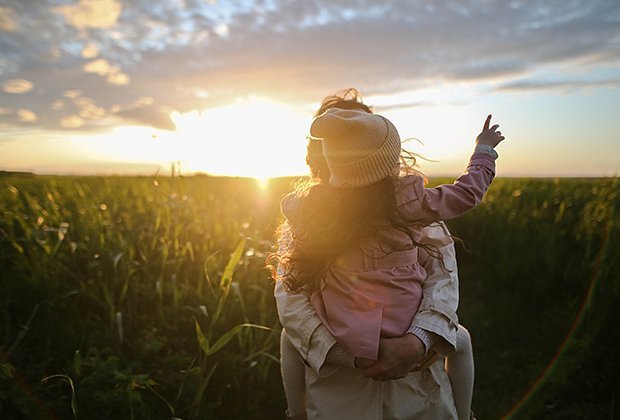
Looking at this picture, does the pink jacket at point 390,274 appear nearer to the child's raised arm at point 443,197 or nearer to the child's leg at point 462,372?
the child's raised arm at point 443,197

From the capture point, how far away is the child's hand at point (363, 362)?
5.46 ft

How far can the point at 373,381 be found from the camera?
1.83m

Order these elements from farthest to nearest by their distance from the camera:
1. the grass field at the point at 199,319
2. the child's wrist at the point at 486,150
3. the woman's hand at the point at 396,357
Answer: the grass field at the point at 199,319
the child's wrist at the point at 486,150
the woman's hand at the point at 396,357

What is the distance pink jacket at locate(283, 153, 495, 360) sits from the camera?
1708 mm

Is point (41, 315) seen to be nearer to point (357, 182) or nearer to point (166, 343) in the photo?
point (166, 343)

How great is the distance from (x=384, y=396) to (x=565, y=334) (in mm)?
2147

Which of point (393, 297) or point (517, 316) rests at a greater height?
point (393, 297)

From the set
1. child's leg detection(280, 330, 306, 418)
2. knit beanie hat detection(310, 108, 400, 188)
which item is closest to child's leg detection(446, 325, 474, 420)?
child's leg detection(280, 330, 306, 418)

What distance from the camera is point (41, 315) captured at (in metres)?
3.18

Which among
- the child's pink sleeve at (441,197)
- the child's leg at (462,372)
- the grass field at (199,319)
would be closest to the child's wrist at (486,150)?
the child's pink sleeve at (441,197)

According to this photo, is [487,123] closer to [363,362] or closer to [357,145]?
[357,145]

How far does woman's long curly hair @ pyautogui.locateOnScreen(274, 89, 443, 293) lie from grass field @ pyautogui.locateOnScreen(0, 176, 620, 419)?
2.57 ft

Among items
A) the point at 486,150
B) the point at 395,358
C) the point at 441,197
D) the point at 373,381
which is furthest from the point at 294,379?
the point at 486,150

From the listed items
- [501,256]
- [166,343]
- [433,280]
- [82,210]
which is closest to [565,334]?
[501,256]
